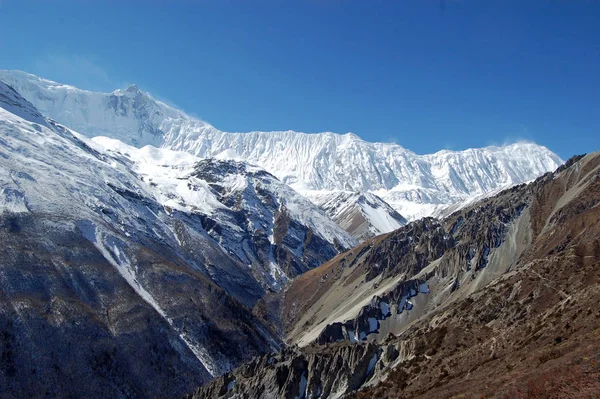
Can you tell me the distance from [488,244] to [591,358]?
136463 millimetres

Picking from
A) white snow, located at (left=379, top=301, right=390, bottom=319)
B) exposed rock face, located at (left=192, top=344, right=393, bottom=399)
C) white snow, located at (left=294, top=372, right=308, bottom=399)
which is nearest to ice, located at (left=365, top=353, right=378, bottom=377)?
exposed rock face, located at (left=192, top=344, right=393, bottom=399)

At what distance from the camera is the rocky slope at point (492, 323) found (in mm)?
44094

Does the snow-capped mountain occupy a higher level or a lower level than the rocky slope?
lower

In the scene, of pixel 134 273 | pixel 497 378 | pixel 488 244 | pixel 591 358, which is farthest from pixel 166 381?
pixel 591 358

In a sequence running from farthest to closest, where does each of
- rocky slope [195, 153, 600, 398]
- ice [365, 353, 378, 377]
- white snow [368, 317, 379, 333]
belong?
white snow [368, 317, 379, 333], ice [365, 353, 378, 377], rocky slope [195, 153, 600, 398]

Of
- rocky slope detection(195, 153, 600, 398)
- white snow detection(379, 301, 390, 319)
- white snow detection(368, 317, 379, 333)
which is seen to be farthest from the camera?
white snow detection(379, 301, 390, 319)

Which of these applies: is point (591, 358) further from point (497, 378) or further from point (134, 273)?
point (134, 273)

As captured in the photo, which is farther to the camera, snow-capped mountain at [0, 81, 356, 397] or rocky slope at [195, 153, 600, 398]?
snow-capped mountain at [0, 81, 356, 397]

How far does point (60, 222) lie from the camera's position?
180m

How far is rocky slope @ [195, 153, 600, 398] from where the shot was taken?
44094 millimetres

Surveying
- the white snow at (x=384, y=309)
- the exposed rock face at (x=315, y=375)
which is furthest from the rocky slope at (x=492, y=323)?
the white snow at (x=384, y=309)

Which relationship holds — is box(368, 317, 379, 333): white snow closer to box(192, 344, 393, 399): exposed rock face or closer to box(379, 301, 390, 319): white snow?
box(379, 301, 390, 319): white snow

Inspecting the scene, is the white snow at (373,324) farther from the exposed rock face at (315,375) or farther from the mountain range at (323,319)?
the exposed rock face at (315,375)

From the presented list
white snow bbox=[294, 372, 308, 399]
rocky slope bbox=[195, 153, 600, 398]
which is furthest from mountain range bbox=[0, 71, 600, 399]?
rocky slope bbox=[195, 153, 600, 398]
